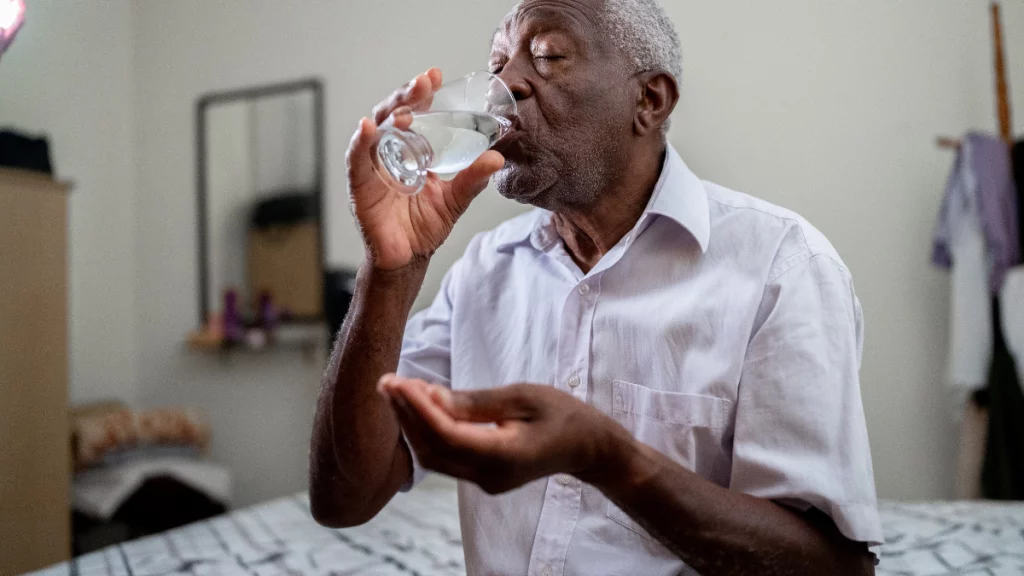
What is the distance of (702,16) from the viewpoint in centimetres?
205

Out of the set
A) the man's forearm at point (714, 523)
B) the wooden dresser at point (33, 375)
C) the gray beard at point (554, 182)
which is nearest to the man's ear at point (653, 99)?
the gray beard at point (554, 182)

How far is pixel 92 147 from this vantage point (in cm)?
351

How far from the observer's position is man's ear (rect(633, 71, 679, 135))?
3.65 ft

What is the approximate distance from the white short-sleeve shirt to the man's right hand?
0.22m

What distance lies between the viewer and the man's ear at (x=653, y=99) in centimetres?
111

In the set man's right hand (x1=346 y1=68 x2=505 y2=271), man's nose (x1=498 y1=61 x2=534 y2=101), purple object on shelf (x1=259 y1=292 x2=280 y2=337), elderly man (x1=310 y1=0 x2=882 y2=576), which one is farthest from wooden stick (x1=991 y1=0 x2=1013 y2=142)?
purple object on shelf (x1=259 y1=292 x2=280 y2=337)

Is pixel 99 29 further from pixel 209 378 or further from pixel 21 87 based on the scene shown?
pixel 209 378

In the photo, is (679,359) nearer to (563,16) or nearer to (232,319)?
(563,16)

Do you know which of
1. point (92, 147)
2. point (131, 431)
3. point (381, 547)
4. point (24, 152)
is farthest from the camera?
point (92, 147)

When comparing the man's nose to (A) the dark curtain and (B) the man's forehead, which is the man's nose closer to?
(B) the man's forehead

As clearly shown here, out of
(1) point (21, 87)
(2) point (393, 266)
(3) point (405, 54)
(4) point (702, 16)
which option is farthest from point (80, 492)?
(4) point (702, 16)

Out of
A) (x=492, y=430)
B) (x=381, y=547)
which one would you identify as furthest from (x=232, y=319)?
(x=492, y=430)

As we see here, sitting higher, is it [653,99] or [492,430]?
[653,99]

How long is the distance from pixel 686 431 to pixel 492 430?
1.46ft
